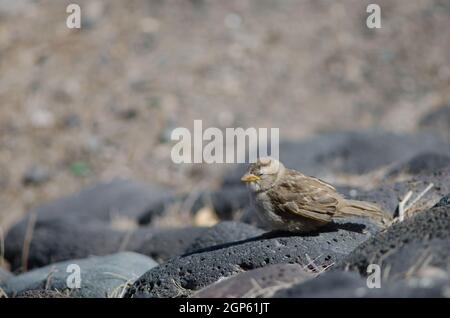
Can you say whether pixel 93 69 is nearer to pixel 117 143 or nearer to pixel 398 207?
pixel 117 143

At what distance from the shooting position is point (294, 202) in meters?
5.86

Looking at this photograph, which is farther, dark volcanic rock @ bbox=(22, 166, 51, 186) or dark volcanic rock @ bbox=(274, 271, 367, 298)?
dark volcanic rock @ bbox=(22, 166, 51, 186)

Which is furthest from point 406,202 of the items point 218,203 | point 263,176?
point 218,203

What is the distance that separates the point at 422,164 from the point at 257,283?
4902mm

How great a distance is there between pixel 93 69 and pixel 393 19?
5.72 metres

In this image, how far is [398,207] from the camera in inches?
257

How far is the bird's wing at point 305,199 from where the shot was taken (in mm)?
5855

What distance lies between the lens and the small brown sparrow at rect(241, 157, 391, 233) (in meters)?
5.89

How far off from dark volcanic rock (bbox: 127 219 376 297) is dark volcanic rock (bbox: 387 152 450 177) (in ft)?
10.7

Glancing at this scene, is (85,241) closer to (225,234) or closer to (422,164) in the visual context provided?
(225,234)

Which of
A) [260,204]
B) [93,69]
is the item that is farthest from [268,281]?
[93,69]

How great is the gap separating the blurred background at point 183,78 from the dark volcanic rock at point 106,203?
1910mm

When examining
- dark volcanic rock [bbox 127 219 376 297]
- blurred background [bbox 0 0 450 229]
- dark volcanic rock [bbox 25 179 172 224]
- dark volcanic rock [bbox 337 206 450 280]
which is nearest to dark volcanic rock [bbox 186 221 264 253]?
dark volcanic rock [bbox 127 219 376 297]

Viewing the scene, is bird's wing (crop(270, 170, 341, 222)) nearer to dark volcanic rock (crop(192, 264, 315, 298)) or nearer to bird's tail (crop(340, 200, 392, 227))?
bird's tail (crop(340, 200, 392, 227))
